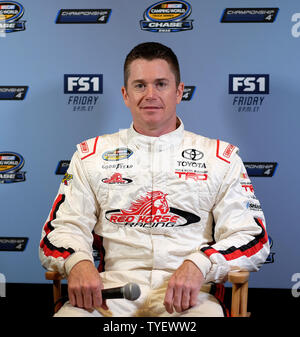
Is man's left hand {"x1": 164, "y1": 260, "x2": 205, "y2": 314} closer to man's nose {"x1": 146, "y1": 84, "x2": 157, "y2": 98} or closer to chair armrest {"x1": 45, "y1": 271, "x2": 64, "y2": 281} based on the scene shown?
chair armrest {"x1": 45, "y1": 271, "x2": 64, "y2": 281}

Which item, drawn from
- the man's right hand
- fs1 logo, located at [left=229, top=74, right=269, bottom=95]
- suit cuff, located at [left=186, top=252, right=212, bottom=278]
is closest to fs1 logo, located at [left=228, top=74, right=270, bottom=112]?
fs1 logo, located at [left=229, top=74, right=269, bottom=95]

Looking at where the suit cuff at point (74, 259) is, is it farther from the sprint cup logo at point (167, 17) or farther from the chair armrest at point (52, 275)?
the sprint cup logo at point (167, 17)

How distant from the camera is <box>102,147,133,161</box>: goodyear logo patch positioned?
2.10 meters

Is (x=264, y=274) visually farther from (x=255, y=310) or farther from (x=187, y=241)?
(x=187, y=241)

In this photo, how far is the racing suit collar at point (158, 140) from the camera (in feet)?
6.77

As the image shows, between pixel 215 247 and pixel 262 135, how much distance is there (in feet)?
4.34

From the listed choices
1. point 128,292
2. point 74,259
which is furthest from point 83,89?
point 128,292

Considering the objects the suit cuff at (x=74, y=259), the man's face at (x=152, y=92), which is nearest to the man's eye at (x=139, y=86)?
the man's face at (x=152, y=92)

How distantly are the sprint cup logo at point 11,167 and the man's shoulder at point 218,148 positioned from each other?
1414 millimetres

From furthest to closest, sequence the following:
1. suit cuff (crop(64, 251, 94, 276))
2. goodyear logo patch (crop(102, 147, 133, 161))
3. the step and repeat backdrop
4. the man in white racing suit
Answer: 1. the step and repeat backdrop
2. goodyear logo patch (crop(102, 147, 133, 161))
3. the man in white racing suit
4. suit cuff (crop(64, 251, 94, 276))

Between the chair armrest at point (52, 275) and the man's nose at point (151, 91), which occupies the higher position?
the man's nose at point (151, 91)

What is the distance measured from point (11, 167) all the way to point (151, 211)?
1.46 metres

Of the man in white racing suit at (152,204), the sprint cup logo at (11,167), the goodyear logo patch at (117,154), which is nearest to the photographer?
the man in white racing suit at (152,204)

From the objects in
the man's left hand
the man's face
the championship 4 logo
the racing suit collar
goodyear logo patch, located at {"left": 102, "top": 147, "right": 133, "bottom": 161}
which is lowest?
the man's left hand
